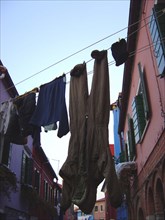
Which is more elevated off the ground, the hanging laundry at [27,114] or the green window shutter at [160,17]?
the green window shutter at [160,17]

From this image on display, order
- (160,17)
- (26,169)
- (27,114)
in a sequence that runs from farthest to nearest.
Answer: (26,169)
(27,114)
(160,17)

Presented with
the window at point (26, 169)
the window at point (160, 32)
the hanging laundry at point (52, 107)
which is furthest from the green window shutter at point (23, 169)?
the window at point (160, 32)

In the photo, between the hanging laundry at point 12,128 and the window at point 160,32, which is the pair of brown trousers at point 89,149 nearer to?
the window at point 160,32

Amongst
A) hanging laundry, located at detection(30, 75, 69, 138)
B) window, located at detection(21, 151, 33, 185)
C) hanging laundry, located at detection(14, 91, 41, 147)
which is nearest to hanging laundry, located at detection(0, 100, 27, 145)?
hanging laundry, located at detection(14, 91, 41, 147)

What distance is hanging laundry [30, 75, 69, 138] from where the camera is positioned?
5564 mm

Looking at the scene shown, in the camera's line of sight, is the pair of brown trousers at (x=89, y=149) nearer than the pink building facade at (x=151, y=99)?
Yes

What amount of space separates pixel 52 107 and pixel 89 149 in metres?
2.54

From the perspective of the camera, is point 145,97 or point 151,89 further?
point 145,97

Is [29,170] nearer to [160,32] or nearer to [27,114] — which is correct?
[27,114]

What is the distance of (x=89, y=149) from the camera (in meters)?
3.66

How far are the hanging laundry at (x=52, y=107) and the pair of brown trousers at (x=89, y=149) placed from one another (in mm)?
1164

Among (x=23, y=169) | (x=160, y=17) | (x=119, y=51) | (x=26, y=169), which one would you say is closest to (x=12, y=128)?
(x=119, y=51)

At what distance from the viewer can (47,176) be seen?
78.5ft

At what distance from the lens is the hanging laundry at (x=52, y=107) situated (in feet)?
18.3
